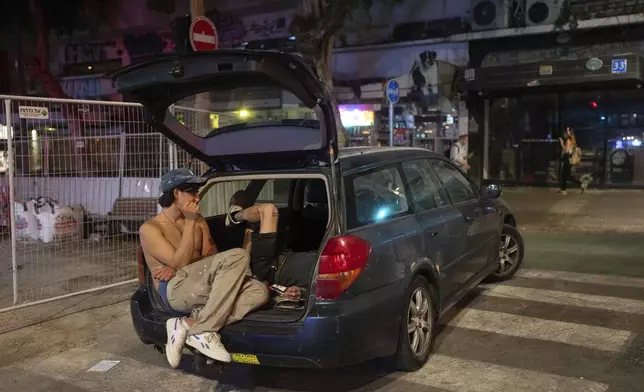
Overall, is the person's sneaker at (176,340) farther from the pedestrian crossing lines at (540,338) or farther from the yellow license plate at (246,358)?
the pedestrian crossing lines at (540,338)

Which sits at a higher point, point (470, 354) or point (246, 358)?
point (246, 358)

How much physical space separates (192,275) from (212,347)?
572 mm

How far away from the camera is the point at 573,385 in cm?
397

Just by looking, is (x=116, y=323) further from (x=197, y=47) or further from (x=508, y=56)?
(x=508, y=56)

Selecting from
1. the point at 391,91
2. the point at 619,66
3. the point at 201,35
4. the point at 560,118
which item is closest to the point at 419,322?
the point at 201,35

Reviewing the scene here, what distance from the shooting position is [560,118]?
15.6 m

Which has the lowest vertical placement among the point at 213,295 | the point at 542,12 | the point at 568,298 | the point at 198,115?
the point at 568,298

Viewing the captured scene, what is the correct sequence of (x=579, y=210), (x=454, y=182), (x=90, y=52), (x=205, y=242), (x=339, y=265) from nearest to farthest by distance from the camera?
(x=339, y=265) → (x=205, y=242) → (x=454, y=182) → (x=579, y=210) → (x=90, y=52)

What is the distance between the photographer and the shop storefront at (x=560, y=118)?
13555 millimetres

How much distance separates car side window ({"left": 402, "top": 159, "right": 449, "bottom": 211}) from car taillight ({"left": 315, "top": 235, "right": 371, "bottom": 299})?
109 centimetres

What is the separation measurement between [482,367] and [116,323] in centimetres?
356

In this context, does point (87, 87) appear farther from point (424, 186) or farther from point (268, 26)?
point (424, 186)

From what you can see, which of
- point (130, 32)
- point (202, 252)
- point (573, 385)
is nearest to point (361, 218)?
point (202, 252)

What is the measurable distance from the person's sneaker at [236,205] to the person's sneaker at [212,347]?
1.32m
